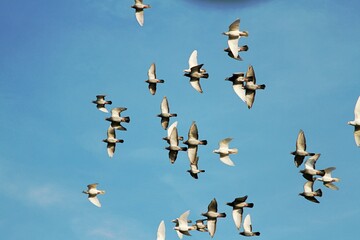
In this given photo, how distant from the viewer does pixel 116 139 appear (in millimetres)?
73000

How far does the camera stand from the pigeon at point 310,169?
216ft

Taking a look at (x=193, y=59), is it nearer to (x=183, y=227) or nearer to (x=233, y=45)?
(x=233, y=45)

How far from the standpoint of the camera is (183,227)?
7006 centimetres

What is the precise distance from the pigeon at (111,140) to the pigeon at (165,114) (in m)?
4.31

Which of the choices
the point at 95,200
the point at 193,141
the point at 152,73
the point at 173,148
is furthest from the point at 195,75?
the point at 95,200

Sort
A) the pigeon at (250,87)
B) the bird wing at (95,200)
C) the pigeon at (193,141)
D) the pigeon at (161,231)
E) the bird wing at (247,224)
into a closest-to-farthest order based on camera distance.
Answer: the pigeon at (250,87)
the pigeon at (193,141)
the pigeon at (161,231)
the bird wing at (247,224)
the bird wing at (95,200)

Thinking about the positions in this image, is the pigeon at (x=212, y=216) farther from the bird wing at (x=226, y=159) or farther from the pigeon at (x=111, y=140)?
the pigeon at (x=111, y=140)

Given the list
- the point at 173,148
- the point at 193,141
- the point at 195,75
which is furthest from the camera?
the point at 173,148

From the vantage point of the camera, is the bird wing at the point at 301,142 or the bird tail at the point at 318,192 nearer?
the bird wing at the point at 301,142

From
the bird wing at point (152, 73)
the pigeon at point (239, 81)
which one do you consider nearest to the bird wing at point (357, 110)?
the pigeon at point (239, 81)

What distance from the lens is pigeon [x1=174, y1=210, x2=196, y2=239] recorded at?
2749 inches

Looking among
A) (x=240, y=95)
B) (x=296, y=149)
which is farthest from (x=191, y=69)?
(x=296, y=149)

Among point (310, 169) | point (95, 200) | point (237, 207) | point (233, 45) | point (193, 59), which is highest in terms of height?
point (193, 59)

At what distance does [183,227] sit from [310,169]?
10.6 meters
